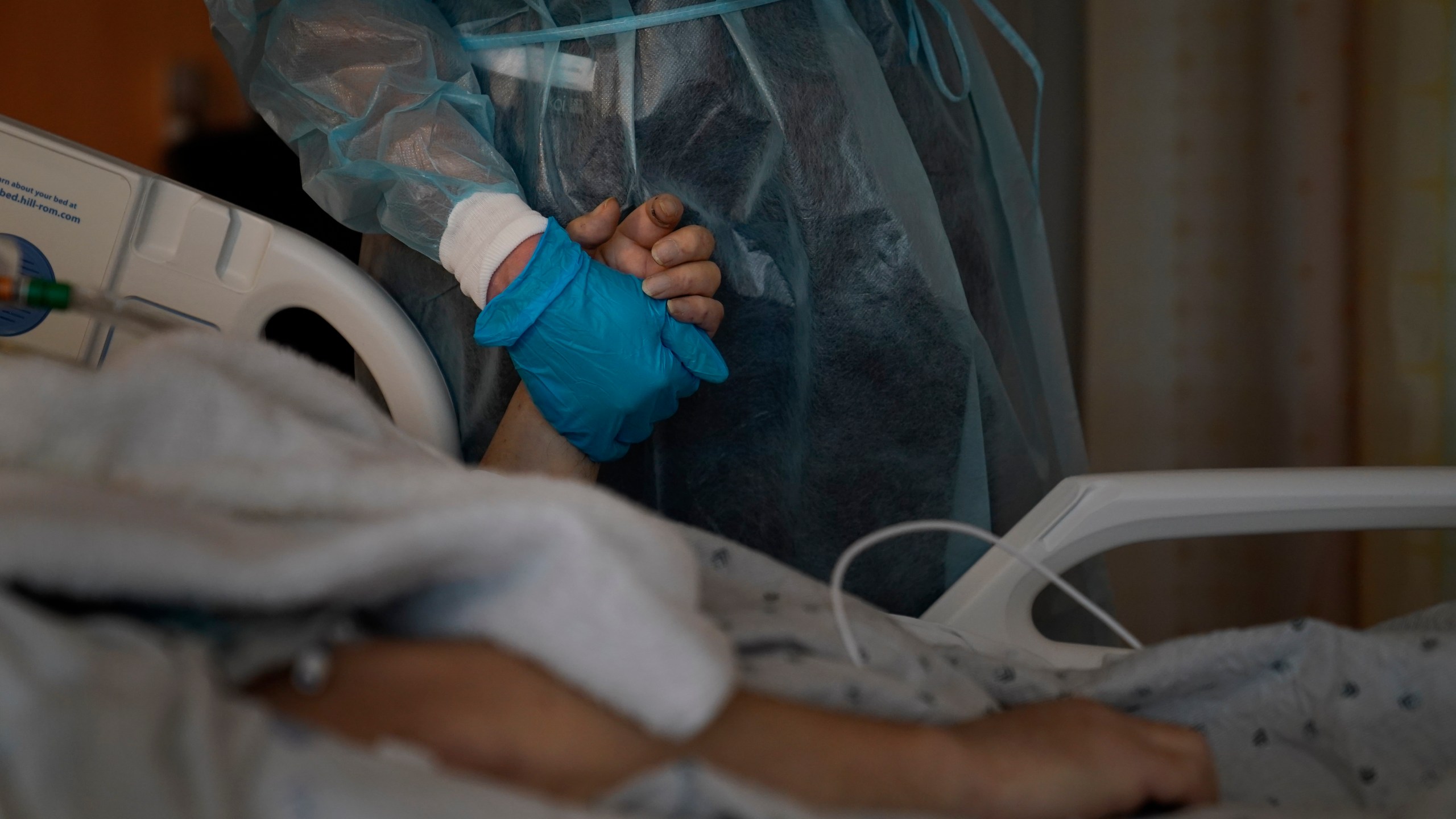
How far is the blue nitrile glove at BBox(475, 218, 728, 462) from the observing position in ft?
2.58

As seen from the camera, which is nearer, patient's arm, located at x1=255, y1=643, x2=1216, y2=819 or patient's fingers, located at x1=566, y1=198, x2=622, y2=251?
patient's arm, located at x1=255, y1=643, x2=1216, y2=819

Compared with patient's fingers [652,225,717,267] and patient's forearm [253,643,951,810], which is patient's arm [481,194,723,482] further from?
patient's forearm [253,643,951,810]

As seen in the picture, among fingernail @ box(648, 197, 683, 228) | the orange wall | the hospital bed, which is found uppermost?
fingernail @ box(648, 197, 683, 228)

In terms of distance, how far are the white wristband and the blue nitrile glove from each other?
0.02 metres

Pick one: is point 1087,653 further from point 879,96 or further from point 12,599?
point 12,599

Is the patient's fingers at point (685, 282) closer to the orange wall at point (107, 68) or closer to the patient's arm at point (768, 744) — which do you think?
the patient's arm at point (768, 744)

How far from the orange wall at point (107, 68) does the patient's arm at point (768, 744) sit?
1123 mm

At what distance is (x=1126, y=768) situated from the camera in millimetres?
490

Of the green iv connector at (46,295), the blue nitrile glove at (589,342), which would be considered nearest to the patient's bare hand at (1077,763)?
the blue nitrile glove at (589,342)

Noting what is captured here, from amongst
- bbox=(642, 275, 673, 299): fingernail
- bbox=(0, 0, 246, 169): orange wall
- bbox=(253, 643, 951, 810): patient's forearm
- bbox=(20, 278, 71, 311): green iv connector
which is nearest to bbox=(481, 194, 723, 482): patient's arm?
bbox=(642, 275, 673, 299): fingernail

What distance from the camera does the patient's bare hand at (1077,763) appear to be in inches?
18.0

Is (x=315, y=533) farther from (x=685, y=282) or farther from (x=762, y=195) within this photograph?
(x=762, y=195)

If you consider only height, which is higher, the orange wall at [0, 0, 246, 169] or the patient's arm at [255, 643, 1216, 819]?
the patient's arm at [255, 643, 1216, 819]

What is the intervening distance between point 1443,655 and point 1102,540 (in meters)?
0.23
